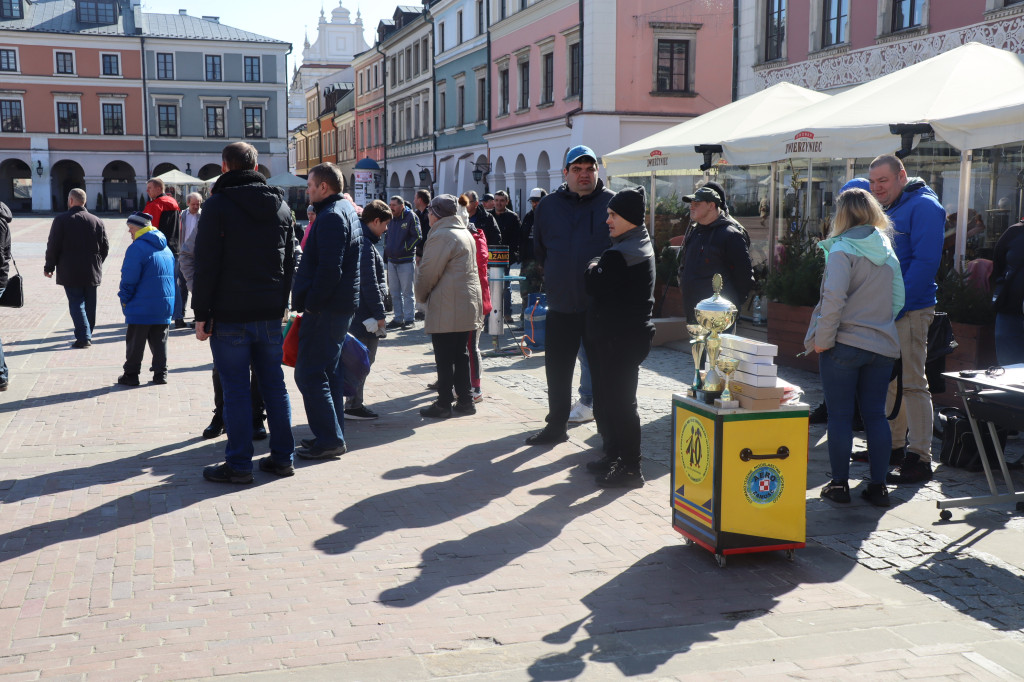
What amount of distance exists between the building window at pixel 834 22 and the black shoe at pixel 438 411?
13.3 meters

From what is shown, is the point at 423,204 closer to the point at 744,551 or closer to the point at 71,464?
the point at 71,464

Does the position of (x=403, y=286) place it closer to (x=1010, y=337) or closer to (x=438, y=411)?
(x=438, y=411)

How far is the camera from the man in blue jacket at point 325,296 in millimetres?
6391

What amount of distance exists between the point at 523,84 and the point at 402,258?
2258 cm

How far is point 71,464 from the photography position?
6.62m

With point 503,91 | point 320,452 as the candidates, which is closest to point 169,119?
point 503,91

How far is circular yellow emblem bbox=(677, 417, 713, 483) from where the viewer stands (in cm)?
475

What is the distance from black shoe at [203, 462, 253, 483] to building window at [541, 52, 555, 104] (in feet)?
90.7

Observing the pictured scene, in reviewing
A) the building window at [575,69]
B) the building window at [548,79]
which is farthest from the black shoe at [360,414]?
the building window at [548,79]

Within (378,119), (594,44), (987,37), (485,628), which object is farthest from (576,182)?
(378,119)

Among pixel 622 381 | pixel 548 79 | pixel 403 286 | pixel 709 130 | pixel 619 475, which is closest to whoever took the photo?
pixel 622 381

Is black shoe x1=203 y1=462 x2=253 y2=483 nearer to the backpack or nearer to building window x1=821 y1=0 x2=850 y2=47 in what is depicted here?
the backpack

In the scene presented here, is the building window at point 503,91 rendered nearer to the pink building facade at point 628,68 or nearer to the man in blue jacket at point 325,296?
the pink building facade at point 628,68

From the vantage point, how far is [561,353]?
7.15 meters
